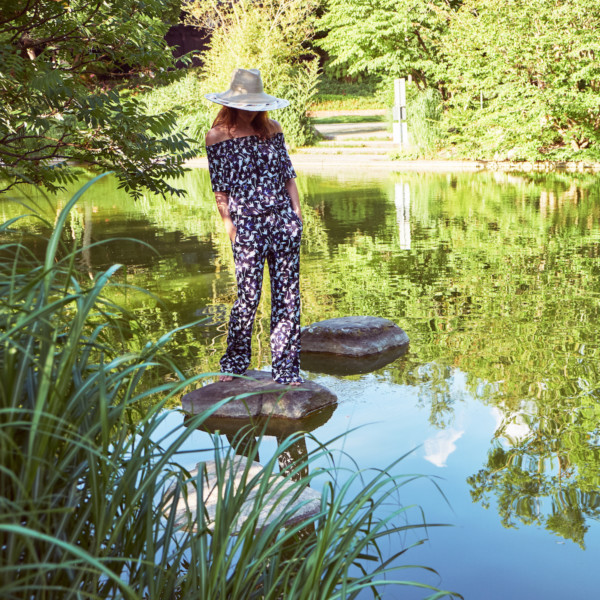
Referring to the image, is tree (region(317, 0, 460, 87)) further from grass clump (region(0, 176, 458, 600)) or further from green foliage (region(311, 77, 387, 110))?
grass clump (region(0, 176, 458, 600))

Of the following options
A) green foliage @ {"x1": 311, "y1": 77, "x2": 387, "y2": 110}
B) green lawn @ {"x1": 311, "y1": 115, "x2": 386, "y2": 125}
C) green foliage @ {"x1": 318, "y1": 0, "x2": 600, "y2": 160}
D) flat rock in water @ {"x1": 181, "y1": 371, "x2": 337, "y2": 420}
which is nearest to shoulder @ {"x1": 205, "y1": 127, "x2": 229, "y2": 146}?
flat rock in water @ {"x1": 181, "y1": 371, "x2": 337, "y2": 420}

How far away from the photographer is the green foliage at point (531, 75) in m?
17.7

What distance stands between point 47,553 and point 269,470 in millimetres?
591

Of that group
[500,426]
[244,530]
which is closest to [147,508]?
[244,530]

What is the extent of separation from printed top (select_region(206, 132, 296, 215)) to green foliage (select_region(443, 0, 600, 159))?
14.7 metres

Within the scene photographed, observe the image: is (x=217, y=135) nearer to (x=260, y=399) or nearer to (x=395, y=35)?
(x=260, y=399)

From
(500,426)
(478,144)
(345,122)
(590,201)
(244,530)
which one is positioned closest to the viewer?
(244,530)

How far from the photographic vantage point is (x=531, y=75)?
18766 mm

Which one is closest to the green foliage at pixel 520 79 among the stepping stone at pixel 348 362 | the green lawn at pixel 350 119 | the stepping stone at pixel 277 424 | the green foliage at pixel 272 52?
the green foliage at pixel 272 52

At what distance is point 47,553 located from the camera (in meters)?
1.80

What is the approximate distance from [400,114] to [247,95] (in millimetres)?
17585

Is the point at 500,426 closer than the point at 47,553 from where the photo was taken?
No

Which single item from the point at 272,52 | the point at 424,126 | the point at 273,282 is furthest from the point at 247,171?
the point at 272,52

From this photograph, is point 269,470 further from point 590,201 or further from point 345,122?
point 345,122
